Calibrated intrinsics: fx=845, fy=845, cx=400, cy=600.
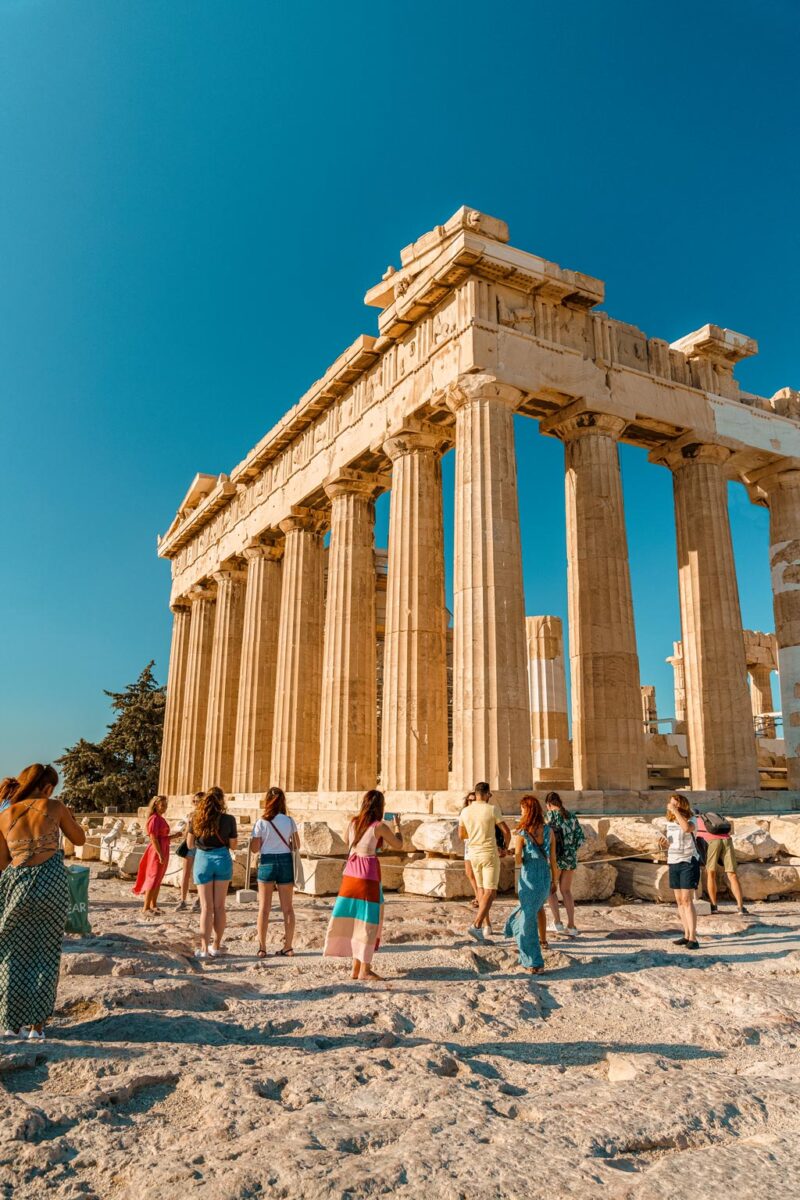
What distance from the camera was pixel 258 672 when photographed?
2597cm

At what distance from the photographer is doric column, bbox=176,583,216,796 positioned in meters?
31.1

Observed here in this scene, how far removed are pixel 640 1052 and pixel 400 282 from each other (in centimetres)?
1666

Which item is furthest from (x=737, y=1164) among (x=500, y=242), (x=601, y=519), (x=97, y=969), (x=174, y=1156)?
(x=500, y=242)

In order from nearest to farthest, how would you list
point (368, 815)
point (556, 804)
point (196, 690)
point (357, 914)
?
point (357, 914) → point (368, 815) → point (556, 804) → point (196, 690)

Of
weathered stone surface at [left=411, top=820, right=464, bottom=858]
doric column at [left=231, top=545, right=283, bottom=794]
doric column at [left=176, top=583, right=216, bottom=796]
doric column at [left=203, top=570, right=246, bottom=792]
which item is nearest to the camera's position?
weathered stone surface at [left=411, top=820, right=464, bottom=858]

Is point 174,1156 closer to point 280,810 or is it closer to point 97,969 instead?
point 97,969

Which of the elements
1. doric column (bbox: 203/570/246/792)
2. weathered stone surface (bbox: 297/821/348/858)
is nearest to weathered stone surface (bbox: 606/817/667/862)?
weathered stone surface (bbox: 297/821/348/858)

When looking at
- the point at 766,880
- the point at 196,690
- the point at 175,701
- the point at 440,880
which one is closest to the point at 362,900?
the point at 440,880

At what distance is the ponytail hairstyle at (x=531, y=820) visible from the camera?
8.44 metres

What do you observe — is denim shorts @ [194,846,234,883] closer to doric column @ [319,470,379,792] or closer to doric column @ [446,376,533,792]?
doric column @ [446,376,533,792]

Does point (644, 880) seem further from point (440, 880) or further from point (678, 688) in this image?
point (678, 688)

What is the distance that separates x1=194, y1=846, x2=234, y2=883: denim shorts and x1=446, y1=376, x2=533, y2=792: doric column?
6.43 metres

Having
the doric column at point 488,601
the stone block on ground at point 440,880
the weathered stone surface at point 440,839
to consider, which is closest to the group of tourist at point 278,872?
the stone block on ground at point 440,880

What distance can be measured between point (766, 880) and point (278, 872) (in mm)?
7624
